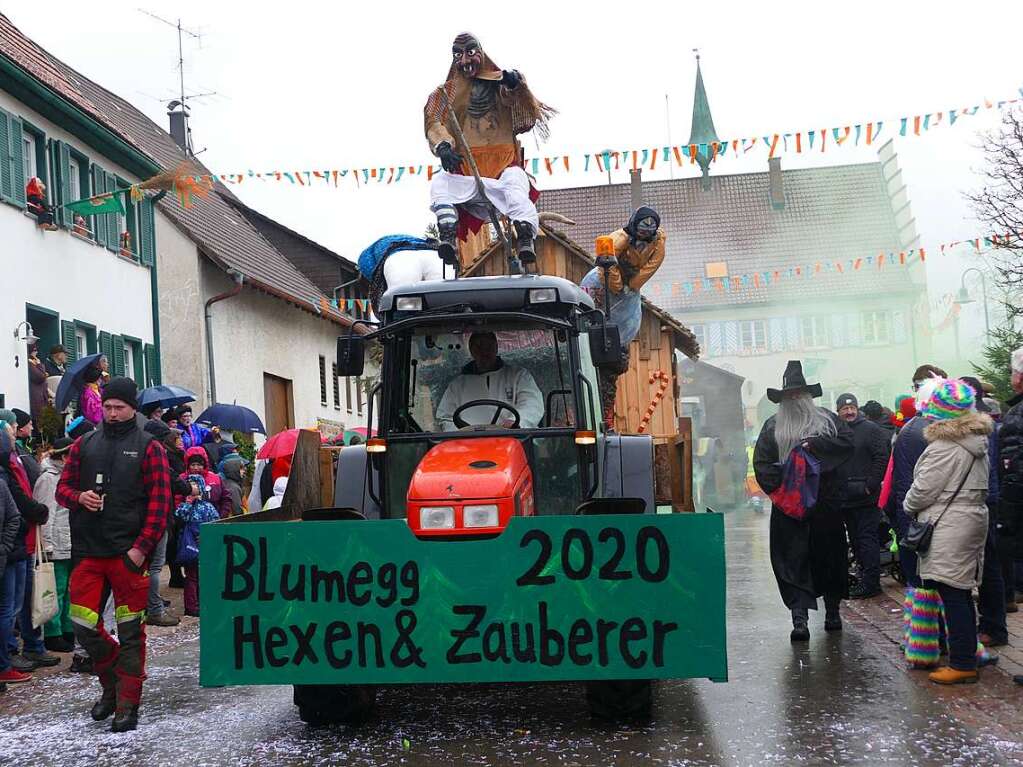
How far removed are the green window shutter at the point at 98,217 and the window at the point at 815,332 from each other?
1491 inches

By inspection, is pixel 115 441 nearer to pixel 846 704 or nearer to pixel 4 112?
pixel 846 704

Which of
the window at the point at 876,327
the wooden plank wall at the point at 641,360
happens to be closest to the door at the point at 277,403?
the wooden plank wall at the point at 641,360

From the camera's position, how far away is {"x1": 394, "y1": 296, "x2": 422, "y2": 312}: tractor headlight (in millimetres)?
8055

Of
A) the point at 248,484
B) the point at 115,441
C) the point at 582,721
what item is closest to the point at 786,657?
the point at 582,721

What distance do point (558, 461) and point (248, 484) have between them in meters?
12.9

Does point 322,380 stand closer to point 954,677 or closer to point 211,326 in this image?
point 211,326

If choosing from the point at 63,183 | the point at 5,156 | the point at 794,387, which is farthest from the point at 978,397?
the point at 63,183

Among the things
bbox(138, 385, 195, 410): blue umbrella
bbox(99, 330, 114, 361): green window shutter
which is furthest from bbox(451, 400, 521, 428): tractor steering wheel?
bbox(99, 330, 114, 361): green window shutter

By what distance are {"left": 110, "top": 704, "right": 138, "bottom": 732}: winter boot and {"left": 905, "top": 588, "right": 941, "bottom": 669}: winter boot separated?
4779 mm

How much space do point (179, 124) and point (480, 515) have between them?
37.3 m

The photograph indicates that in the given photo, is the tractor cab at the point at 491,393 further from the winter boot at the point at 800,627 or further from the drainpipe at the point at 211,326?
the drainpipe at the point at 211,326

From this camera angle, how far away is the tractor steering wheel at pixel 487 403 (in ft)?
25.9

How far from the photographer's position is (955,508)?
820 cm

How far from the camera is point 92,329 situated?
21.5 meters
